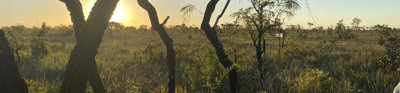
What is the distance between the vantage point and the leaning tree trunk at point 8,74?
2.42 m

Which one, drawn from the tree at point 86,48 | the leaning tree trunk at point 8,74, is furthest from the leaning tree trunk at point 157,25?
the leaning tree trunk at point 8,74

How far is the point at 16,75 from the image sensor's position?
2518 millimetres

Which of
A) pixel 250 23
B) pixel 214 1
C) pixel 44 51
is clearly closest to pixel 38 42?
pixel 44 51

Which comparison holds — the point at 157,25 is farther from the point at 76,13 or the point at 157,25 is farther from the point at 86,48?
the point at 86,48

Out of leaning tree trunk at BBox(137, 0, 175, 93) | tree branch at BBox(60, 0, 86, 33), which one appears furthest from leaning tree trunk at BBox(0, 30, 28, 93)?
leaning tree trunk at BBox(137, 0, 175, 93)

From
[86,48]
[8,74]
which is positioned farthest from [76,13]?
[8,74]

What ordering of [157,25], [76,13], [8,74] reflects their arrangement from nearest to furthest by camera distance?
[8,74], [76,13], [157,25]

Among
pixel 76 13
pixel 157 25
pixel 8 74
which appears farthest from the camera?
pixel 157 25

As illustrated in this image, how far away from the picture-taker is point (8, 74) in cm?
246

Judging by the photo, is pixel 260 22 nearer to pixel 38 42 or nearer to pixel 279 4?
pixel 279 4

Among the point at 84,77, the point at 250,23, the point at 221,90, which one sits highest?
the point at 250,23

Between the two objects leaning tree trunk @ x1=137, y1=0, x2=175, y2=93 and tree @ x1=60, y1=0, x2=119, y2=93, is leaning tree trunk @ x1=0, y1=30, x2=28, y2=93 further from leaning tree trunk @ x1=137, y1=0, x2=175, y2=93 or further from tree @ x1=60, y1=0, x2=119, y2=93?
leaning tree trunk @ x1=137, y1=0, x2=175, y2=93

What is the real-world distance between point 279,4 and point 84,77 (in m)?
4.76

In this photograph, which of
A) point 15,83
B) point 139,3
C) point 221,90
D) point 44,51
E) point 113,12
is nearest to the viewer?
point 15,83
